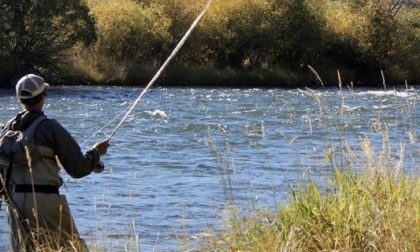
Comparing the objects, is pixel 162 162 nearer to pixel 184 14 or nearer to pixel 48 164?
pixel 48 164

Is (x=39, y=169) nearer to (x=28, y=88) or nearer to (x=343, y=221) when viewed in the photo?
(x=28, y=88)

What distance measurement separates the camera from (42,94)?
5348 millimetres

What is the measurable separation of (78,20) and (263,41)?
37.0 feet

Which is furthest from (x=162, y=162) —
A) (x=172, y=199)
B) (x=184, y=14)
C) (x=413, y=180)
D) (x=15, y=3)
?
(x=184, y=14)

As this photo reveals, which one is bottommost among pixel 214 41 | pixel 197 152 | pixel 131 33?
pixel 197 152

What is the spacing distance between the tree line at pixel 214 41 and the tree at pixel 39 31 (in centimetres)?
4

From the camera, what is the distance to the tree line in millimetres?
33781

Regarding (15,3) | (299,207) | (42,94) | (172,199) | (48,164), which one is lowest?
(172,199)

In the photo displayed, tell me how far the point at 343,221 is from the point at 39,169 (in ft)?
5.75

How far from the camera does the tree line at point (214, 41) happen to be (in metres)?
33.8

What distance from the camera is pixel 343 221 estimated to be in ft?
16.4

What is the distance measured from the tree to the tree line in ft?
0.12

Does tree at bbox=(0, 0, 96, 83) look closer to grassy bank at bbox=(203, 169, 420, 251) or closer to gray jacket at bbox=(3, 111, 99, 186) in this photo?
gray jacket at bbox=(3, 111, 99, 186)

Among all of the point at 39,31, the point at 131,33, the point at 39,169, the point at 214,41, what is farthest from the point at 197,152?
the point at 214,41
